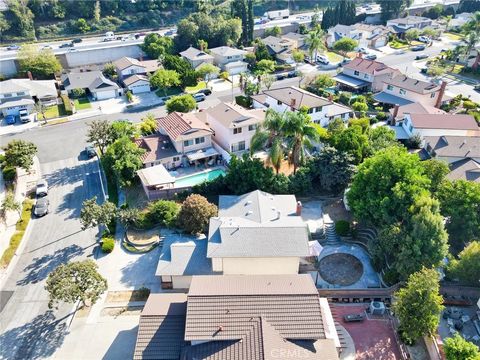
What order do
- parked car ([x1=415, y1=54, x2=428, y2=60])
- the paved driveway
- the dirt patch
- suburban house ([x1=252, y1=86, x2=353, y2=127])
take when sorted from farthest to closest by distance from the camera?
parked car ([x1=415, y1=54, x2=428, y2=60]) → suburban house ([x1=252, y1=86, x2=353, y2=127]) → the dirt patch → the paved driveway

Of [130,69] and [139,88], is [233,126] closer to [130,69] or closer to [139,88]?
[139,88]

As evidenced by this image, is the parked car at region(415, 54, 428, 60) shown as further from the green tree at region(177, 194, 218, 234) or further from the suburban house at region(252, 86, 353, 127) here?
the green tree at region(177, 194, 218, 234)

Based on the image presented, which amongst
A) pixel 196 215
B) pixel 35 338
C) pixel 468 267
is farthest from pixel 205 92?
pixel 468 267

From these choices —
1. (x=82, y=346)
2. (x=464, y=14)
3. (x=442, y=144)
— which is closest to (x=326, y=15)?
(x=464, y=14)

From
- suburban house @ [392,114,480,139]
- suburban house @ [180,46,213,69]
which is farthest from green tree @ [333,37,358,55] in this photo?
suburban house @ [392,114,480,139]

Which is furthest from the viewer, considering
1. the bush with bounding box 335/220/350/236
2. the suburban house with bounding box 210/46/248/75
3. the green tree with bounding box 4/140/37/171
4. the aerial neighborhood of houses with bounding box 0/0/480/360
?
the suburban house with bounding box 210/46/248/75

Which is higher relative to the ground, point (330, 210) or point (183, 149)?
point (183, 149)

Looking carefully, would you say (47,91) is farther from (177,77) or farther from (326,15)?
(326,15)
